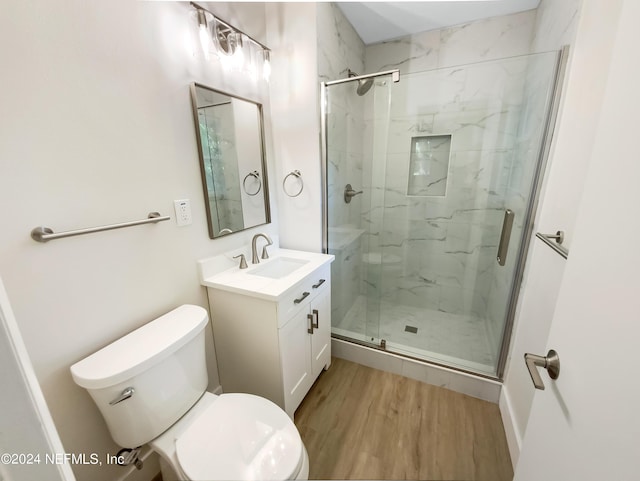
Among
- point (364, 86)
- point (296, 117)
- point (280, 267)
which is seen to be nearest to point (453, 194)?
point (364, 86)

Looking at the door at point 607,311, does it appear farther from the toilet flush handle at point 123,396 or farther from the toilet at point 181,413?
the toilet flush handle at point 123,396

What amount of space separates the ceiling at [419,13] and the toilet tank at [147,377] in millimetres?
2284

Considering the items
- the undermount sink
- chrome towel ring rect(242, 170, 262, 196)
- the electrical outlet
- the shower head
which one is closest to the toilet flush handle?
the electrical outlet

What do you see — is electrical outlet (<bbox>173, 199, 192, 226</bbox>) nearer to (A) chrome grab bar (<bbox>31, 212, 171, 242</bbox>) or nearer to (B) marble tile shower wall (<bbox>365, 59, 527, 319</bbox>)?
(A) chrome grab bar (<bbox>31, 212, 171, 242</bbox>)

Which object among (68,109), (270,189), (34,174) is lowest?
(270,189)

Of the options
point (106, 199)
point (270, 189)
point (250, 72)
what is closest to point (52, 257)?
point (106, 199)

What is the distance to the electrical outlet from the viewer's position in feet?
4.06

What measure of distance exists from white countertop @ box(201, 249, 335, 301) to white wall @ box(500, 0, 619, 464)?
1107 mm

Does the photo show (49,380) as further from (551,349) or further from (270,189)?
(551,349)

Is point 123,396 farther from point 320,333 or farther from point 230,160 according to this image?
point 230,160

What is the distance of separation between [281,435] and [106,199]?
1110 mm

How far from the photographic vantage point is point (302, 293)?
143cm

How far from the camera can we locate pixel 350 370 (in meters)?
1.89

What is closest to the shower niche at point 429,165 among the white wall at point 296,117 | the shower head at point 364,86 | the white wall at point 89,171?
the shower head at point 364,86
